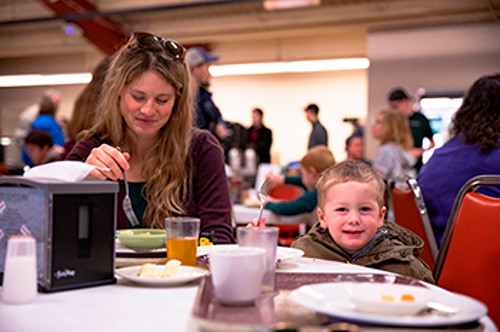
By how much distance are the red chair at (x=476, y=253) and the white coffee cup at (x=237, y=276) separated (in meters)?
0.98

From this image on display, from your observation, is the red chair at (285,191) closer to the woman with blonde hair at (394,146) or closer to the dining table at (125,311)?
the woman with blonde hair at (394,146)

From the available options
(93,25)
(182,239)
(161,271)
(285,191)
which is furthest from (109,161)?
(93,25)

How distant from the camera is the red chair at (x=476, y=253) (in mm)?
1588

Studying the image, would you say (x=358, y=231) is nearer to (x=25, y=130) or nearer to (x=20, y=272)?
(x=20, y=272)

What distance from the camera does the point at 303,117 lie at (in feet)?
39.3

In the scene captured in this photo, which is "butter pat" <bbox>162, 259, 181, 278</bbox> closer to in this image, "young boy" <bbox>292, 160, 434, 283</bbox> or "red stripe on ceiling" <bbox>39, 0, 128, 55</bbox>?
"young boy" <bbox>292, 160, 434, 283</bbox>

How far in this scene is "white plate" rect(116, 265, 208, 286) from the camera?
1092mm

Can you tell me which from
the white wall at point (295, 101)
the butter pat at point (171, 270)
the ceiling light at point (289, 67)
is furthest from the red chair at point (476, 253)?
the white wall at point (295, 101)

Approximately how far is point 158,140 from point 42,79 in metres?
12.9

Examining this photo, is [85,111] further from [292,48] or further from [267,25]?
[292,48]

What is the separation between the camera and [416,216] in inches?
99.6

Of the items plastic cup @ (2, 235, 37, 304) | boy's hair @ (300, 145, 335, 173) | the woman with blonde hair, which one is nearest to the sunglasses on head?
plastic cup @ (2, 235, 37, 304)

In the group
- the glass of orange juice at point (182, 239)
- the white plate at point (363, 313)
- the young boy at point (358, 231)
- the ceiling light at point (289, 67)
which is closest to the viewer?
the white plate at point (363, 313)

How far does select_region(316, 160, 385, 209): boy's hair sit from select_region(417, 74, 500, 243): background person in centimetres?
79
